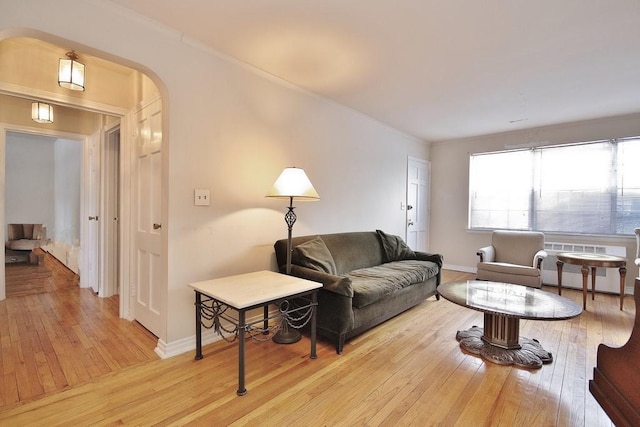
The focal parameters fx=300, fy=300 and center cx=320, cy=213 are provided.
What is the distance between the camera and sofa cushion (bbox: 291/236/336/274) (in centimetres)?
268

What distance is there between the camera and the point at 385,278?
2.91 meters

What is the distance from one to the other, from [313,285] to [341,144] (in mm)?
2112

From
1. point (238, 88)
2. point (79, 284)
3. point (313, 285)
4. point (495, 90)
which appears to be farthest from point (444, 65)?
point (79, 284)

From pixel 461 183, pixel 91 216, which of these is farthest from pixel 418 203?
pixel 91 216

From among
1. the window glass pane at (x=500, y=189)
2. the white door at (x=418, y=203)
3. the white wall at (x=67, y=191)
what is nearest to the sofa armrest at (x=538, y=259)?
Answer: the window glass pane at (x=500, y=189)

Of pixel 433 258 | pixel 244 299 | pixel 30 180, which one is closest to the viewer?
pixel 244 299

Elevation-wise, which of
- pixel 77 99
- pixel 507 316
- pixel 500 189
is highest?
pixel 77 99

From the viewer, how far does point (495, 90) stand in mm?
3230

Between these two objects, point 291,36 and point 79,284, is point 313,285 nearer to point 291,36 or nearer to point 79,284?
point 291,36

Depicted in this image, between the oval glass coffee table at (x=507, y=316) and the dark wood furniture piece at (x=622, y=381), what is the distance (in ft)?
4.20

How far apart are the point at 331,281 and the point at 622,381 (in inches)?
67.1

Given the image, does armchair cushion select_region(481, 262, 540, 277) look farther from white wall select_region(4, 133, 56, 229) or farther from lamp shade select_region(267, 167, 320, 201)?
white wall select_region(4, 133, 56, 229)

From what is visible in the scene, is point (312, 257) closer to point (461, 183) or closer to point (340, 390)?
point (340, 390)

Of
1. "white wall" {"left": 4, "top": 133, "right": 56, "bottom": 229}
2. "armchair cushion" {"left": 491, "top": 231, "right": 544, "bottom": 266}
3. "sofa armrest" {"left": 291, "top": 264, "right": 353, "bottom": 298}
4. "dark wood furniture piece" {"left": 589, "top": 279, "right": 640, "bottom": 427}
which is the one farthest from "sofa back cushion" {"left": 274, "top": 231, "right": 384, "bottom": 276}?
"white wall" {"left": 4, "top": 133, "right": 56, "bottom": 229}
